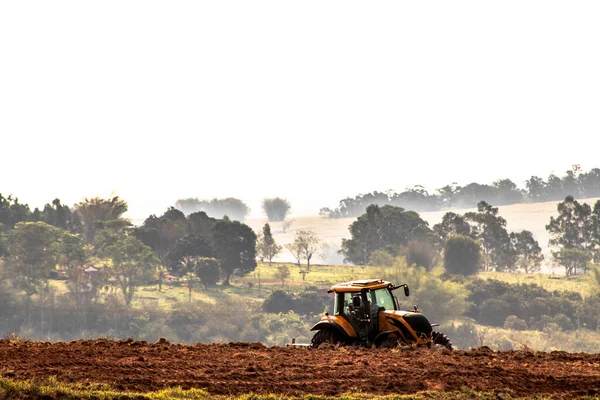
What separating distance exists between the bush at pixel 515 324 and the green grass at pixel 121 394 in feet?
371

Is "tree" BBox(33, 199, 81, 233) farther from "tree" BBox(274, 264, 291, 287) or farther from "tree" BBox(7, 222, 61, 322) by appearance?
"tree" BBox(274, 264, 291, 287)

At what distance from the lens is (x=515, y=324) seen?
398ft

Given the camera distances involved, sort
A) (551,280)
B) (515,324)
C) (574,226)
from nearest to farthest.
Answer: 1. (515,324)
2. (551,280)
3. (574,226)

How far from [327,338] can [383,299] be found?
5.87 feet

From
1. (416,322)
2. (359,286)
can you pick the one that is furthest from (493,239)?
(416,322)

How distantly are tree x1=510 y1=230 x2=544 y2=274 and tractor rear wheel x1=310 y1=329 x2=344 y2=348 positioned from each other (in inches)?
5510

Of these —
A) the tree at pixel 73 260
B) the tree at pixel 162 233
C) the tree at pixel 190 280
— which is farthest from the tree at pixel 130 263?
the tree at pixel 162 233

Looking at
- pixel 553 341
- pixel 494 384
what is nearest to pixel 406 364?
pixel 494 384

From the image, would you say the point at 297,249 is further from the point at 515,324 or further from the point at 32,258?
the point at 32,258

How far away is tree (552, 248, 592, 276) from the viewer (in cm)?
14750

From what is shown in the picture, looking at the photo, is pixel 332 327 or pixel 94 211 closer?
pixel 332 327

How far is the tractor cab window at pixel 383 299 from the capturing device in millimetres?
19344

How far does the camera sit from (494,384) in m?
13.8

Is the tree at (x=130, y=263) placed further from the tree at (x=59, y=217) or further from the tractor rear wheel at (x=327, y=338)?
the tractor rear wheel at (x=327, y=338)
